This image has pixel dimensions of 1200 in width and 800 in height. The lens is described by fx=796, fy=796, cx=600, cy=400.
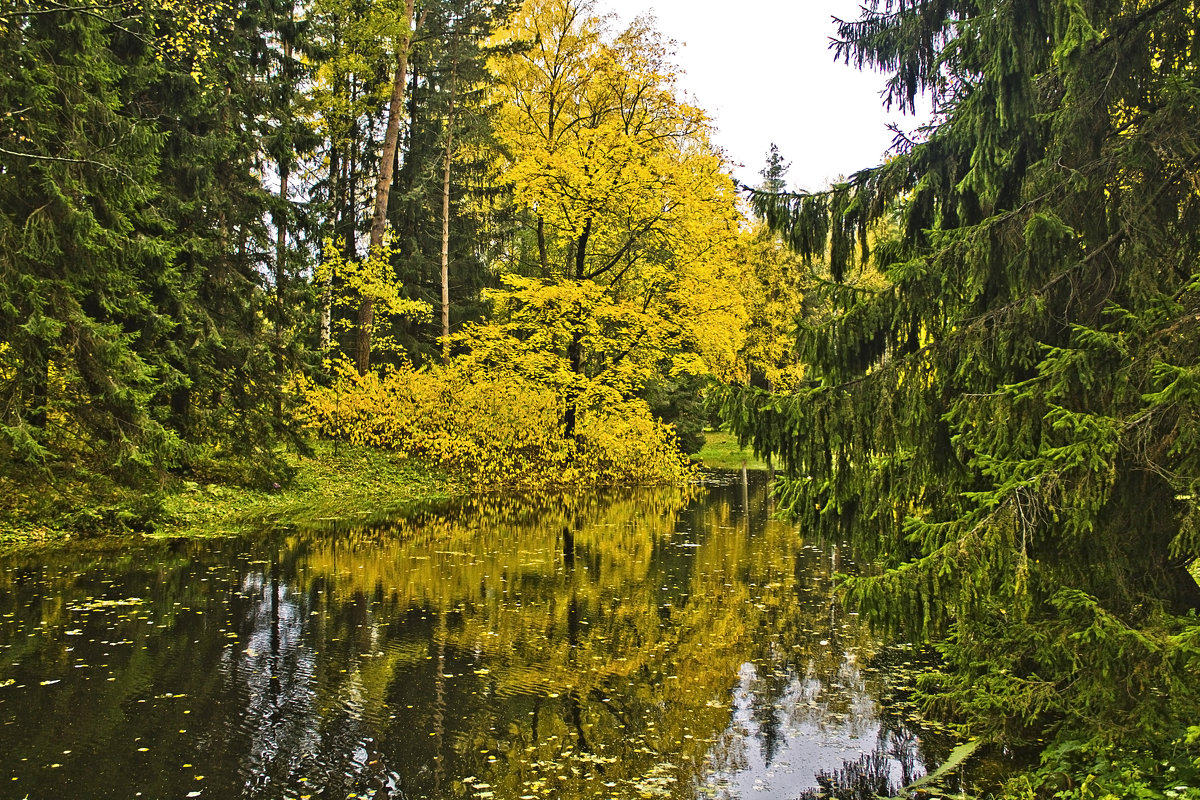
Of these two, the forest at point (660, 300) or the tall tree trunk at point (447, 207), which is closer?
the forest at point (660, 300)

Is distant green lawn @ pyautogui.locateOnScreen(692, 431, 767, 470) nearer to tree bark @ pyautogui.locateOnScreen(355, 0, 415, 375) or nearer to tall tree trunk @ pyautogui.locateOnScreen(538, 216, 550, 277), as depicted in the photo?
tall tree trunk @ pyautogui.locateOnScreen(538, 216, 550, 277)

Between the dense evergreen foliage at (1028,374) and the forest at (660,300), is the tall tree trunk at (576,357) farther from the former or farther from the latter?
the dense evergreen foliage at (1028,374)

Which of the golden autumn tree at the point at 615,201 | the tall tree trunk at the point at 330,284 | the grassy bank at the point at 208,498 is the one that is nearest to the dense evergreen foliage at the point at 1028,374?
the grassy bank at the point at 208,498

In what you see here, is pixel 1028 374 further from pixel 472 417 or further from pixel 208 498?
pixel 472 417

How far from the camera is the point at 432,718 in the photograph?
19.1ft

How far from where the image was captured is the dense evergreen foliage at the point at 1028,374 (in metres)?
4.29

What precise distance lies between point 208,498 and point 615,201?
11652mm

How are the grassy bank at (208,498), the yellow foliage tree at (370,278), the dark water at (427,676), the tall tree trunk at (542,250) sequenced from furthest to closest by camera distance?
the tall tree trunk at (542,250)
the yellow foliage tree at (370,278)
the grassy bank at (208,498)
the dark water at (427,676)

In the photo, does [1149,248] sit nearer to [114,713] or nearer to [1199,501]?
[1199,501]

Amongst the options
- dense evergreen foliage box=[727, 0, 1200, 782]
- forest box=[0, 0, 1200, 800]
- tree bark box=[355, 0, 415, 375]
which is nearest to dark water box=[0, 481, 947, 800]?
forest box=[0, 0, 1200, 800]

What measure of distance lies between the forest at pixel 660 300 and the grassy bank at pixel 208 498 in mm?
90

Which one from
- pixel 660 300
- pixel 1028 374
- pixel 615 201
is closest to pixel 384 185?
pixel 615 201

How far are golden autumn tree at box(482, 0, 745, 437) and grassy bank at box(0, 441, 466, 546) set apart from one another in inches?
196

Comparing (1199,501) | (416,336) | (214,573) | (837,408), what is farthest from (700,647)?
(416,336)
